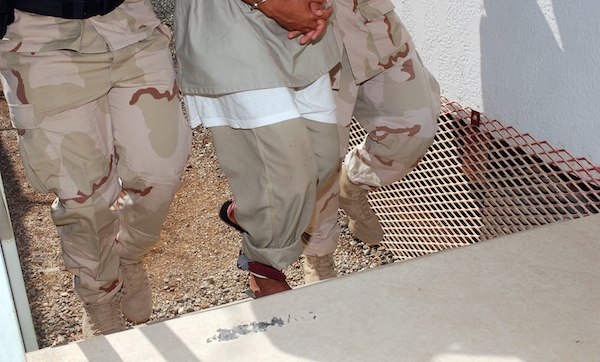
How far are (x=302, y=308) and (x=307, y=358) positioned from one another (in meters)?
0.15

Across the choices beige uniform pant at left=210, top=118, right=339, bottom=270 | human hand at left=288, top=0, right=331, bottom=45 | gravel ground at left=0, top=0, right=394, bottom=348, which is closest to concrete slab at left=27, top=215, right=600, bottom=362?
beige uniform pant at left=210, top=118, right=339, bottom=270

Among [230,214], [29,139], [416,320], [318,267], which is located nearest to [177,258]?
[318,267]

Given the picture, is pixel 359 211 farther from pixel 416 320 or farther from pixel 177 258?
pixel 416 320

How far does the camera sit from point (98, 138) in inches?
89.2

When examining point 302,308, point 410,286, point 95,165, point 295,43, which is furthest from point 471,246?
point 95,165

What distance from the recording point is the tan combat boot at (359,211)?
2.98m

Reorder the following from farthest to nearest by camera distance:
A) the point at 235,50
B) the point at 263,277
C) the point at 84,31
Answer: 1. the point at 263,277
2. the point at 84,31
3. the point at 235,50

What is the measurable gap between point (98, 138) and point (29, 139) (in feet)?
0.55

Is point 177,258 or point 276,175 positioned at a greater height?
point 276,175

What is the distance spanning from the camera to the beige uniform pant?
2.10m

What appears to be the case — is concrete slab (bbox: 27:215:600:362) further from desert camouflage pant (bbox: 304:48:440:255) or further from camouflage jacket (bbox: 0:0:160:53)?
camouflage jacket (bbox: 0:0:160:53)

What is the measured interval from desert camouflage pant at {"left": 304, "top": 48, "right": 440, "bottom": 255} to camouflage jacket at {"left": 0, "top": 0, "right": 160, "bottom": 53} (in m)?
0.55

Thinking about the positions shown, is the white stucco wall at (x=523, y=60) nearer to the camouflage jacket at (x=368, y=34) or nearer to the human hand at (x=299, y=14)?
the camouflage jacket at (x=368, y=34)

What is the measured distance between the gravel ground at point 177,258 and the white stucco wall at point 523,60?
0.83 m
